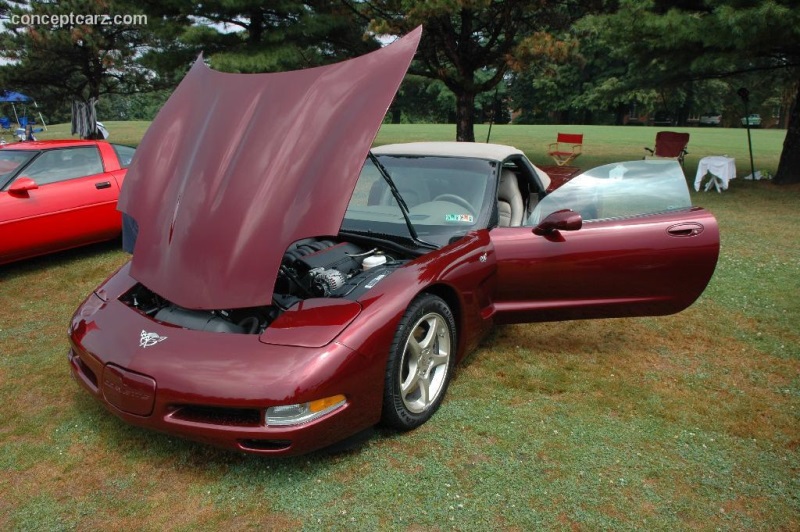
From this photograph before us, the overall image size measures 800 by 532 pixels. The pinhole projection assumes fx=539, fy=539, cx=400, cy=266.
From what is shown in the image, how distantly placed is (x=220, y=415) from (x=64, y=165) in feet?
15.6

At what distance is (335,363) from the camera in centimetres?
216

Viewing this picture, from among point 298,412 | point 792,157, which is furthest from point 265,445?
point 792,157

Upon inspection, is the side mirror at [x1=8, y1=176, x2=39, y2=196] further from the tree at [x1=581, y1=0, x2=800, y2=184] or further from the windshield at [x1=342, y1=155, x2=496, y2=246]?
the tree at [x1=581, y1=0, x2=800, y2=184]

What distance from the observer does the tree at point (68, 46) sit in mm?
16016

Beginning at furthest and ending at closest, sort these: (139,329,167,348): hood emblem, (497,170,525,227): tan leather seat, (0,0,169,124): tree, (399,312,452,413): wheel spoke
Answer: (0,0,169,124): tree → (497,170,525,227): tan leather seat → (399,312,452,413): wheel spoke → (139,329,167,348): hood emblem

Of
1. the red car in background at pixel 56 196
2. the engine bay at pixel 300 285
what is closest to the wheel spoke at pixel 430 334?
the engine bay at pixel 300 285

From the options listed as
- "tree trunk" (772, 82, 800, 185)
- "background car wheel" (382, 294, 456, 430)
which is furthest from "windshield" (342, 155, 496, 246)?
"tree trunk" (772, 82, 800, 185)

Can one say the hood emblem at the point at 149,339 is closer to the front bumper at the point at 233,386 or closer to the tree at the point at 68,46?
the front bumper at the point at 233,386

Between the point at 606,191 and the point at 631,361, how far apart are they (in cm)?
110

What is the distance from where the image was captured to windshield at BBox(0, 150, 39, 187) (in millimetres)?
5236

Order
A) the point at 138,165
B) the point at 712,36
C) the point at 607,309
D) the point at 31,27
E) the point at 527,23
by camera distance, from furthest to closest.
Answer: the point at 31,27 < the point at 527,23 < the point at 712,36 < the point at 607,309 < the point at 138,165

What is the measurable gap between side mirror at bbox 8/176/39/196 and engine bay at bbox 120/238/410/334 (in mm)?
3113

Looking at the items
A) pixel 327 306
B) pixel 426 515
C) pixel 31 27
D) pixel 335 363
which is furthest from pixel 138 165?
pixel 31 27

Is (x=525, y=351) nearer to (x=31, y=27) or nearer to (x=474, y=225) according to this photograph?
(x=474, y=225)
